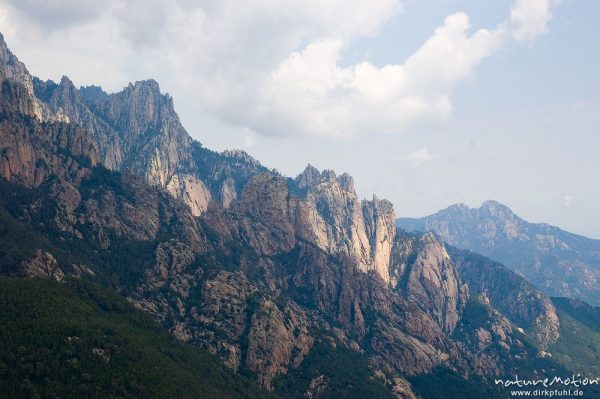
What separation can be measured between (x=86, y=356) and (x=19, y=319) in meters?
24.5

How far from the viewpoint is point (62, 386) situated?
176 m

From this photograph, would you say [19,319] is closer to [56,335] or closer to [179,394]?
[56,335]

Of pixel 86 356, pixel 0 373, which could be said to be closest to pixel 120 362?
pixel 86 356

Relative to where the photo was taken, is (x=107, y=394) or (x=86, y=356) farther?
(x=86, y=356)

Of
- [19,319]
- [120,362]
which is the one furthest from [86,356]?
[19,319]

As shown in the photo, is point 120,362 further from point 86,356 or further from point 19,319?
point 19,319

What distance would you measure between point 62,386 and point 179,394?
35.9 metres

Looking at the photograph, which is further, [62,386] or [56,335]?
[56,335]

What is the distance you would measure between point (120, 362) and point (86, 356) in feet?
37.3

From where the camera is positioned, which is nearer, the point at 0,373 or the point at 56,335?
the point at 0,373

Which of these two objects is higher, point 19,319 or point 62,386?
point 19,319

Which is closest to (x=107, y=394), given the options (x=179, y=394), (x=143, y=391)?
(x=143, y=391)

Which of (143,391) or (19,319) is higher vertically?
(19,319)

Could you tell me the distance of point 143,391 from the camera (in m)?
188
